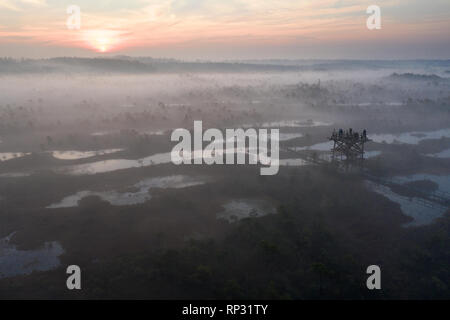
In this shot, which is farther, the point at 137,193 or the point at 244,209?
the point at 137,193

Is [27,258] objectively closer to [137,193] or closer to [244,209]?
[137,193]

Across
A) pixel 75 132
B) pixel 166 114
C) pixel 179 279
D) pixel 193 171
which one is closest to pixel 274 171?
pixel 193 171

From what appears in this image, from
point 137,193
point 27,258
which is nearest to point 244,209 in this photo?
point 137,193

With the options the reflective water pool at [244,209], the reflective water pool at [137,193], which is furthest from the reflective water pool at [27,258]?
the reflective water pool at [244,209]

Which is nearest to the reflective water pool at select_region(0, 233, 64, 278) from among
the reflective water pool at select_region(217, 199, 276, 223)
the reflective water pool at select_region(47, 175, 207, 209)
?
the reflective water pool at select_region(47, 175, 207, 209)

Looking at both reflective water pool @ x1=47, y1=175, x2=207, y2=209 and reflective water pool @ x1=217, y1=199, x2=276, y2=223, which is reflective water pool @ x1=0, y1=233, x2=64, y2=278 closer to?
reflective water pool @ x1=47, y1=175, x2=207, y2=209

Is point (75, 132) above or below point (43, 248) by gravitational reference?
above

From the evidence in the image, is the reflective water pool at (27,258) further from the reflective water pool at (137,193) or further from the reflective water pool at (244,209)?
the reflective water pool at (244,209)

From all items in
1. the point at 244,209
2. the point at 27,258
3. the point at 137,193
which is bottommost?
the point at 27,258

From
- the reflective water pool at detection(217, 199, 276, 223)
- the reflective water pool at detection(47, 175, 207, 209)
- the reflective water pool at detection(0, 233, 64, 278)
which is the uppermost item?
the reflective water pool at detection(47, 175, 207, 209)
